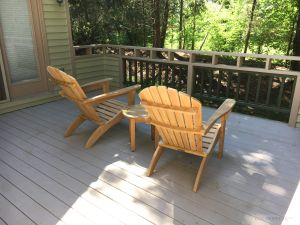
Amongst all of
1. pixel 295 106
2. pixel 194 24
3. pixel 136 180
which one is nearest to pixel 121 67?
pixel 295 106

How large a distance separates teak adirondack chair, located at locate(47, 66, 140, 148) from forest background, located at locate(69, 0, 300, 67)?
135 inches

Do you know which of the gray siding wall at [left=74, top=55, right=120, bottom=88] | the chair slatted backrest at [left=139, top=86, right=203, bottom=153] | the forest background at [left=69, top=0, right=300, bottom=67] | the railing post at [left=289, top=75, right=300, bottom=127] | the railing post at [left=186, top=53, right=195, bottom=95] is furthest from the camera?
the forest background at [left=69, top=0, right=300, bottom=67]

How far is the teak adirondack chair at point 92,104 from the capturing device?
2746 millimetres

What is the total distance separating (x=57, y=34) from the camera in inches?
181

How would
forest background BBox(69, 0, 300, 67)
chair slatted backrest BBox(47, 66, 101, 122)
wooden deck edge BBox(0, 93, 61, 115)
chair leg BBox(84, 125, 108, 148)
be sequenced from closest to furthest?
chair slatted backrest BBox(47, 66, 101, 122)
chair leg BBox(84, 125, 108, 148)
wooden deck edge BBox(0, 93, 61, 115)
forest background BBox(69, 0, 300, 67)

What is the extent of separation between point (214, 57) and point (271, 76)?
856mm

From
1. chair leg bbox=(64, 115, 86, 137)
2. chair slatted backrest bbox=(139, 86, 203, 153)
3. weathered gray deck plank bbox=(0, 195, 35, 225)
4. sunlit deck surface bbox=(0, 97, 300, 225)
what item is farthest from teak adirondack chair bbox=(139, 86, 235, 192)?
chair leg bbox=(64, 115, 86, 137)

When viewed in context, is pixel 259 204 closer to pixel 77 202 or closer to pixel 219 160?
pixel 219 160

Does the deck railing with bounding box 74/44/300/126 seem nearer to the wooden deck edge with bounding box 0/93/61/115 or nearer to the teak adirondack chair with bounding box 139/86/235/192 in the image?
the wooden deck edge with bounding box 0/93/61/115

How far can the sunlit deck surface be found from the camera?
6.48 feet

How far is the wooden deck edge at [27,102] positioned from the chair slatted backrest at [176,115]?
9.42 ft

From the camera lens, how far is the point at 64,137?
10.7 ft

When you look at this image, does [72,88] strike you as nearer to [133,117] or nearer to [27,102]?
[133,117]

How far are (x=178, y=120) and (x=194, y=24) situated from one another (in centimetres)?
808
